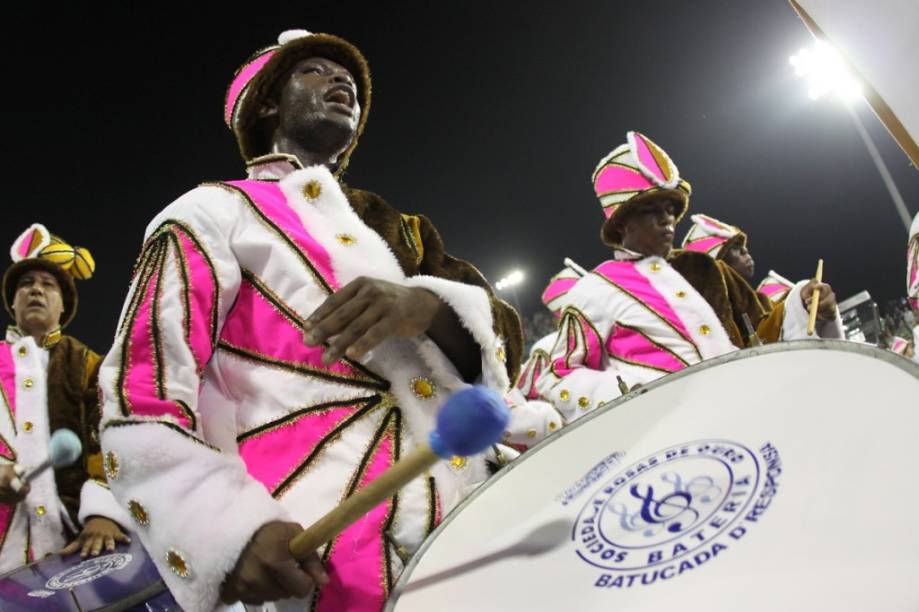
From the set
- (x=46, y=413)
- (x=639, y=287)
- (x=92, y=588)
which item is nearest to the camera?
(x=92, y=588)

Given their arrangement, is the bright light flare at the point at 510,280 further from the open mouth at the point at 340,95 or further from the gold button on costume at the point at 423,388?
the gold button on costume at the point at 423,388

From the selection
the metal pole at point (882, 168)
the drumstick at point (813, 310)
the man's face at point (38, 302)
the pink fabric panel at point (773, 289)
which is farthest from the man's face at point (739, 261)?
the man's face at point (38, 302)

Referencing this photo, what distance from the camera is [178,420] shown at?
1315 millimetres

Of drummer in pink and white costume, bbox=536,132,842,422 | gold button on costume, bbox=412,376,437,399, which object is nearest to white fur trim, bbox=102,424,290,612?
gold button on costume, bbox=412,376,437,399

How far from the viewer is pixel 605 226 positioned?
5406 millimetres

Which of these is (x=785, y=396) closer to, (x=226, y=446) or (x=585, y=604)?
(x=585, y=604)

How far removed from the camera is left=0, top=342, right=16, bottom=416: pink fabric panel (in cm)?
389

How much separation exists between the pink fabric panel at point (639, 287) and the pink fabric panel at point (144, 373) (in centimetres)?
362

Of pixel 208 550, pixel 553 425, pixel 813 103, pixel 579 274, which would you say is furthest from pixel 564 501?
pixel 813 103

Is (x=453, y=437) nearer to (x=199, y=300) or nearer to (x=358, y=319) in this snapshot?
(x=358, y=319)

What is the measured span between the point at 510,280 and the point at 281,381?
23137 mm

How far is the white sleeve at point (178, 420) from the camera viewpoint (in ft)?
3.90

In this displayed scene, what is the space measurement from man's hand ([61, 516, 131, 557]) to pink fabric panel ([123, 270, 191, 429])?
1450 millimetres

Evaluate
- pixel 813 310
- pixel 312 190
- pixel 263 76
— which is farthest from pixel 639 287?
pixel 312 190
